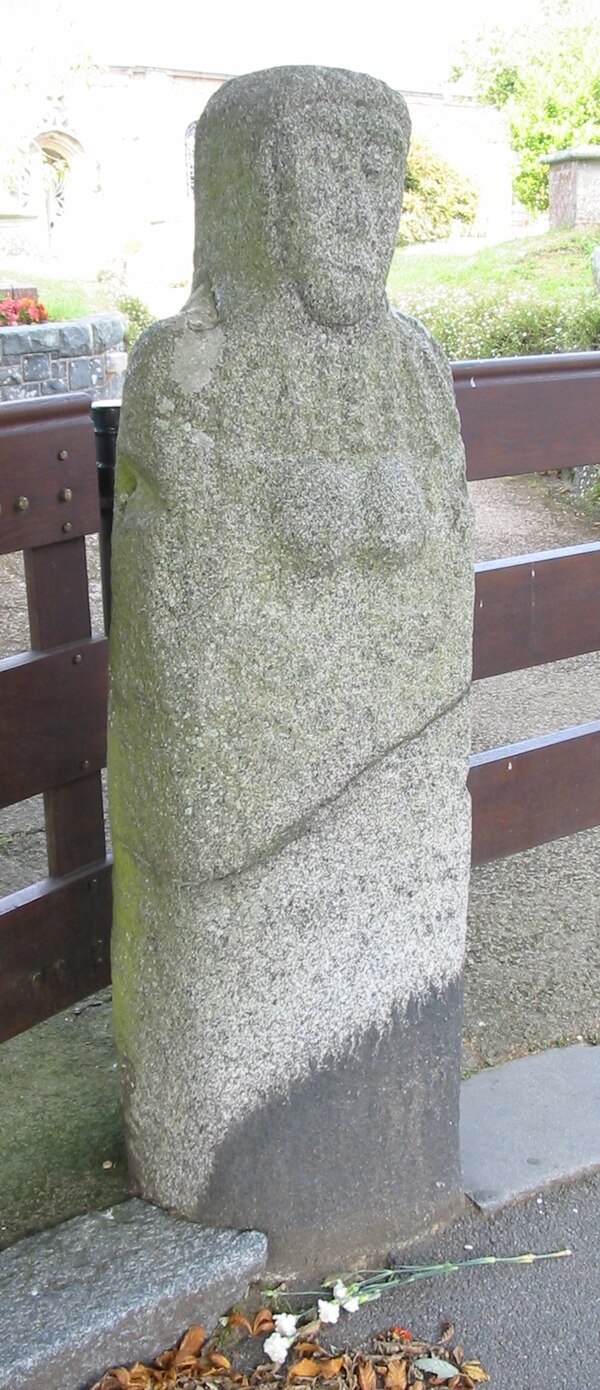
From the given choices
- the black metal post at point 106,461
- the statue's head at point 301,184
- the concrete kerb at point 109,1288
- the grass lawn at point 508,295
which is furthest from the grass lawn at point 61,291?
the concrete kerb at point 109,1288

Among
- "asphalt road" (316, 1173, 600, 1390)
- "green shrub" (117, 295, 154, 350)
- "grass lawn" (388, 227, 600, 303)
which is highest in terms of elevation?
"grass lawn" (388, 227, 600, 303)

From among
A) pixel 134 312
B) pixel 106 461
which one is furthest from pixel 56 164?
pixel 106 461

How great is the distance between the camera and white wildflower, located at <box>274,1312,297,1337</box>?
1806 mm

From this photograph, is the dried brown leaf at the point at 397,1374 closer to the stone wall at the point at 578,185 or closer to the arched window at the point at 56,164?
the stone wall at the point at 578,185

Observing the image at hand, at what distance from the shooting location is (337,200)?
1458 millimetres

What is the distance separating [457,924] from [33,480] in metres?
0.98

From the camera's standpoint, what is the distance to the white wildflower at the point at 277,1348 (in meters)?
1.77

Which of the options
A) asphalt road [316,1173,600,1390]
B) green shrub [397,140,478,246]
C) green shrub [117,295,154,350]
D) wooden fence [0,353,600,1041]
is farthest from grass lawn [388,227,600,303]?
asphalt road [316,1173,600,1390]

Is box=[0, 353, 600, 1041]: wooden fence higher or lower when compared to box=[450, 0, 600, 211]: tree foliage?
lower

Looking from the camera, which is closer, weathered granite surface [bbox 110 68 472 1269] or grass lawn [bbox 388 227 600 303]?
weathered granite surface [bbox 110 68 472 1269]

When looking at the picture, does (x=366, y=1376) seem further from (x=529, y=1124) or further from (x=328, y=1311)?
(x=529, y=1124)

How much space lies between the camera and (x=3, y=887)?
10.8ft

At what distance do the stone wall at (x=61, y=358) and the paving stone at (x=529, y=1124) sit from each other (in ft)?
20.3

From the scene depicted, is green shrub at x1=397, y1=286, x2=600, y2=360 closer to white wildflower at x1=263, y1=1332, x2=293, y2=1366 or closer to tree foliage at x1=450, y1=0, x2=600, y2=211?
white wildflower at x1=263, y1=1332, x2=293, y2=1366
